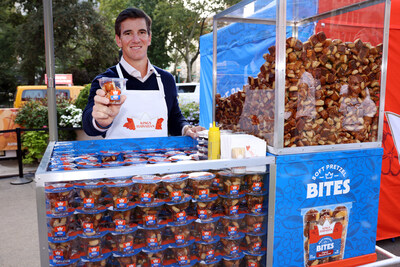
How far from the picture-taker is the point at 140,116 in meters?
3.07

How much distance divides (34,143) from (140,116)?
18.0 feet

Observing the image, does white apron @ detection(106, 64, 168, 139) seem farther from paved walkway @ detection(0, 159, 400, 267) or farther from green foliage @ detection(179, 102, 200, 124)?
green foliage @ detection(179, 102, 200, 124)

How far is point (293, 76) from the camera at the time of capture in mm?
2043

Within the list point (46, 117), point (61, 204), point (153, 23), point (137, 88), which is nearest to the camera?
point (61, 204)

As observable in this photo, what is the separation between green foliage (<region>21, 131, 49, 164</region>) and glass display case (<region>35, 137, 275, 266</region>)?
5961mm

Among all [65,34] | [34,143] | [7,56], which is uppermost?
[65,34]

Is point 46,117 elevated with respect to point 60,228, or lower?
elevated

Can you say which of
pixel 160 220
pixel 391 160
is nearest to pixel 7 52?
pixel 391 160

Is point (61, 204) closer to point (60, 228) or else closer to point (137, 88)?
point (60, 228)

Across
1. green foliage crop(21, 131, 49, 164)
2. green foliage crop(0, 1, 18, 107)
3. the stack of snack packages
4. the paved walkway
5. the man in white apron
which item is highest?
green foliage crop(0, 1, 18, 107)

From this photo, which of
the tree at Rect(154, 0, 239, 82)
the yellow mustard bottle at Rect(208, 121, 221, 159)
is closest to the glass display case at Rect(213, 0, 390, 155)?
the yellow mustard bottle at Rect(208, 121, 221, 159)

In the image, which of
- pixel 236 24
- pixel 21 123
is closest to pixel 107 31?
pixel 21 123

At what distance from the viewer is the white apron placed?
9.89 feet

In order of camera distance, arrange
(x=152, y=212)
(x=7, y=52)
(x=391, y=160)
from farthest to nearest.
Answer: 1. (x=7, y=52)
2. (x=391, y=160)
3. (x=152, y=212)
